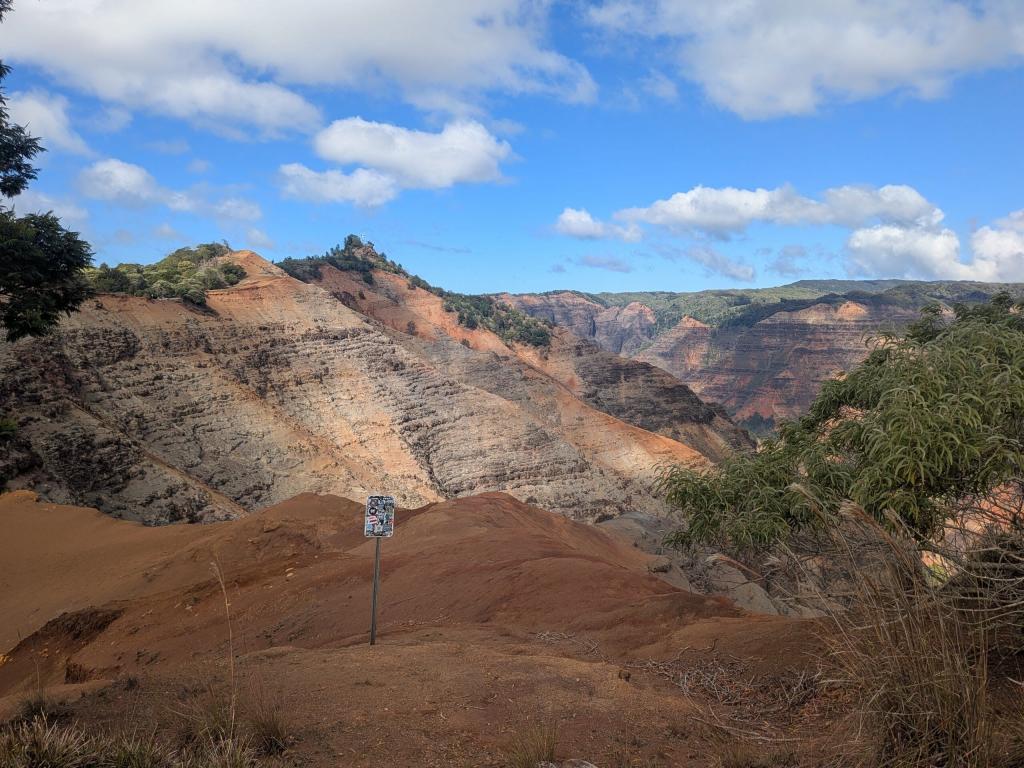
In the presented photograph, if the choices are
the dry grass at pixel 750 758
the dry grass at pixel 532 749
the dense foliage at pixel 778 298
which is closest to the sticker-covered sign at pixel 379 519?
the dry grass at pixel 532 749

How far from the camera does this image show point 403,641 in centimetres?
925

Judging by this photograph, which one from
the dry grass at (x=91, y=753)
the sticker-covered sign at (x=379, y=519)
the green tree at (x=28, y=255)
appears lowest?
the dry grass at (x=91, y=753)

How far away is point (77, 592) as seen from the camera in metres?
14.9

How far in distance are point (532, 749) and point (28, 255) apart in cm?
1412

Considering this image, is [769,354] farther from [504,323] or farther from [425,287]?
[425,287]

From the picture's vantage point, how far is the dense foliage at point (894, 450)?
6750 millimetres

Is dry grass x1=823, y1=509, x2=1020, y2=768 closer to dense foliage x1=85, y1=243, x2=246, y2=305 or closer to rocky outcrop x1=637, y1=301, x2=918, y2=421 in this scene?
dense foliage x1=85, y1=243, x2=246, y2=305

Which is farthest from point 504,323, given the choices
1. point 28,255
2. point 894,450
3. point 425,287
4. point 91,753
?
point 91,753

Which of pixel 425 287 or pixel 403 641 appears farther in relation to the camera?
pixel 425 287

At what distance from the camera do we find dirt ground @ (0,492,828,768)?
5293 mm

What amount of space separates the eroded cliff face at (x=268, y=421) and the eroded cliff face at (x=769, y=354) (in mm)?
65116

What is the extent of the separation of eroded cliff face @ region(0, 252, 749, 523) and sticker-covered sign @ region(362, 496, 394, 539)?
16833mm

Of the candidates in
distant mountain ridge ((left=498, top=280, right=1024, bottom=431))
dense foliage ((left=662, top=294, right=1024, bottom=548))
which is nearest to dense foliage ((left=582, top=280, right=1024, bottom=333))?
distant mountain ridge ((left=498, top=280, right=1024, bottom=431))

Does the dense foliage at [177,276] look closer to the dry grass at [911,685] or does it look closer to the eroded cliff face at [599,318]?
the dry grass at [911,685]
